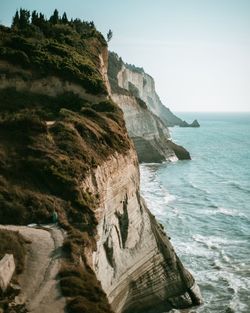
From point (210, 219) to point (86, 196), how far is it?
26205 mm

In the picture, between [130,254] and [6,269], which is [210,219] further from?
[6,269]

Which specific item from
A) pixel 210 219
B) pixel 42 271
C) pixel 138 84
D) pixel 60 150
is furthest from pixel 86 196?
pixel 138 84

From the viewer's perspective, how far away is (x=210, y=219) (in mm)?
45000

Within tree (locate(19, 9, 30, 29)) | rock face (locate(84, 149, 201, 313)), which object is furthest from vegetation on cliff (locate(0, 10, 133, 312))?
tree (locate(19, 9, 30, 29))

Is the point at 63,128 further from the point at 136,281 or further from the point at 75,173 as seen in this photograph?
the point at 136,281

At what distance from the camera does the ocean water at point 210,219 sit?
96.2 feet

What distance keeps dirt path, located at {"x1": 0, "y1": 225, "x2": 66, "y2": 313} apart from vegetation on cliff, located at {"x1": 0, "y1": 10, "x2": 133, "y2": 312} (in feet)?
1.30

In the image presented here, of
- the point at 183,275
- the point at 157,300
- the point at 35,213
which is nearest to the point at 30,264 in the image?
the point at 35,213

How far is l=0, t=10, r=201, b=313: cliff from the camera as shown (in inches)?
779

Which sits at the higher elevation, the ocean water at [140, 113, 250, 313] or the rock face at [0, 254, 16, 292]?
the rock face at [0, 254, 16, 292]

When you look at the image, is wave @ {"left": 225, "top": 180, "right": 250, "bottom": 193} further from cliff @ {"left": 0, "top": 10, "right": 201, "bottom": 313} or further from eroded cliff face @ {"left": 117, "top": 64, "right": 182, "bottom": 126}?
eroded cliff face @ {"left": 117, "top": 64, "right": 182, "bottom": 126}

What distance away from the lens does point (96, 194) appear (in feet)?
73.7

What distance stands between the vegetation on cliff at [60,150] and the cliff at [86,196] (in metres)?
0.05

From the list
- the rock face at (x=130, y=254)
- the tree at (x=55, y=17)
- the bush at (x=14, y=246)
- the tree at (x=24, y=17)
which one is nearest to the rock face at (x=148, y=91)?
the tree at (x=55, y=17)
